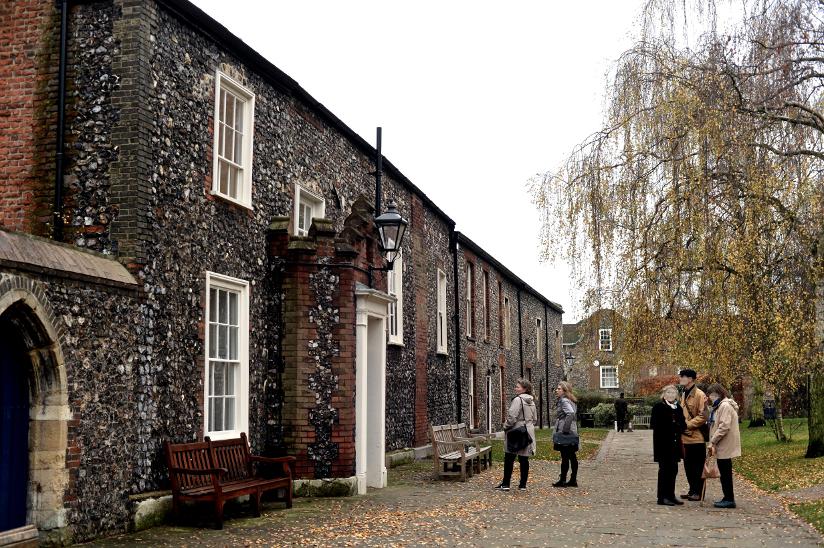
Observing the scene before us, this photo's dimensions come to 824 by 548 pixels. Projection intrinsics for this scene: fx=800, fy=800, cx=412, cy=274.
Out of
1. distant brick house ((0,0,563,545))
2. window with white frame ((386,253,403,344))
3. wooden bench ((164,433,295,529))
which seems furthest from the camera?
window with white frame ((386,253,403,344))

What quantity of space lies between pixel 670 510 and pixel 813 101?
895 cm

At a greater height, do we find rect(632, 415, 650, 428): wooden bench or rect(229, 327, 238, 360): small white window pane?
rect(229, 327, 238, 360): small white window pane

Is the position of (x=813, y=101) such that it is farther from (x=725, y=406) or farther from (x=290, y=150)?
(x=290, y=150)

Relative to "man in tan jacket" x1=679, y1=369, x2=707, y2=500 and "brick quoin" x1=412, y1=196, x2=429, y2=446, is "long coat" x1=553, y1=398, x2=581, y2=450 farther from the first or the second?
"brick quoin" x1=412, y1=196, x2=429, y2=446

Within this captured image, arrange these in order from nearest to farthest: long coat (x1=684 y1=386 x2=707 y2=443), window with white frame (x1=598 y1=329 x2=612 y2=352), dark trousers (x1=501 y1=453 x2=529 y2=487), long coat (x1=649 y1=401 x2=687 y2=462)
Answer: long coat (x1=649 y1=401 x2=687 y2=462), long coat (x1=684 y1=386 x2=707 y2=443), dark trousers (x1=501 y1=453 x2=529 y2=487), window with white frame (x1=598 y1=329 x2=612 y2=352)

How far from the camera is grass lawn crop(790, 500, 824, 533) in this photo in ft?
29.9

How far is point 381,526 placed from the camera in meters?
9.21

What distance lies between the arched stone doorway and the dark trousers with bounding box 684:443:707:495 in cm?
830

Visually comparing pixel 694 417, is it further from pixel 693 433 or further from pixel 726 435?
pixel 726 435

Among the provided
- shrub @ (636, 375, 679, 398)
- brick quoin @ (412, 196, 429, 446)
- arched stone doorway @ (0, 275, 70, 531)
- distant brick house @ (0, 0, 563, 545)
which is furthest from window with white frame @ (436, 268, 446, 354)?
shrub @ (636, 375, 679, 398)

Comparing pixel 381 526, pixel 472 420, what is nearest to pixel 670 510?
pixel 381 526

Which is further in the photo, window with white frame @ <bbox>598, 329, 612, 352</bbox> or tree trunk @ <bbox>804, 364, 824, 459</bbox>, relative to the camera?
window with white frame @ <bbox>598, 329, 612, 352</bbox>

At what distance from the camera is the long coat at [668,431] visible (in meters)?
11.1

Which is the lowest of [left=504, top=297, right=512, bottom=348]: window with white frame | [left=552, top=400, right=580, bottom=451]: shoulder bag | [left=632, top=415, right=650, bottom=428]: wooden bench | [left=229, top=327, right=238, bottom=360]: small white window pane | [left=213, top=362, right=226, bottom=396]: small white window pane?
[left=632, top=415, right=650, bottom=428]: wooden bench
